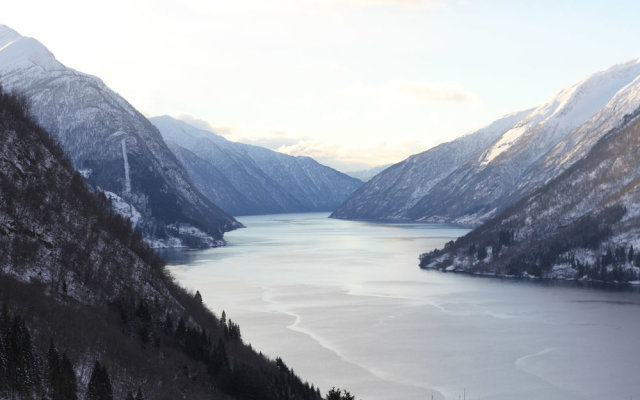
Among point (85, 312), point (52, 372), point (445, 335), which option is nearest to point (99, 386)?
point (52, 372)

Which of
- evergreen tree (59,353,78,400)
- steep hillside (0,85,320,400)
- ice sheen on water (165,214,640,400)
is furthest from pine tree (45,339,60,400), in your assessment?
ice sheen on water (165,214,640,400)

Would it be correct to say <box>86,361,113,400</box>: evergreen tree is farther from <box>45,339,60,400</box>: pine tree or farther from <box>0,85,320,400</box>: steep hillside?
<box>45,339,60,400</box>: pine tree

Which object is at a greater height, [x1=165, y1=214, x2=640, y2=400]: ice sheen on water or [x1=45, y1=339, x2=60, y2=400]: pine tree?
[x1=45, y1=339, x2=60, y2=400]: pine tree

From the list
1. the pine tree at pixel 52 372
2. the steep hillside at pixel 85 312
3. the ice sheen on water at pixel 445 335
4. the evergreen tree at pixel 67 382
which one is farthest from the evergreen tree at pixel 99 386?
the ice sheen on water at pixel 445 335

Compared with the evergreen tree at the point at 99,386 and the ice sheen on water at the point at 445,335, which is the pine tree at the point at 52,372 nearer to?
A: the evergreen tree at the point at 99,386

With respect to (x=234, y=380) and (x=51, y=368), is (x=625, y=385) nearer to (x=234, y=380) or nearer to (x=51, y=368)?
(x=234, y=380)

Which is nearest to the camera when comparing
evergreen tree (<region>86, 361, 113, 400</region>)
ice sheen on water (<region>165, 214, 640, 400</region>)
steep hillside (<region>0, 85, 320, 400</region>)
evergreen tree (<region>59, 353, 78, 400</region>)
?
evergreen tree (<region>59, 353, 78, 400</region>)
